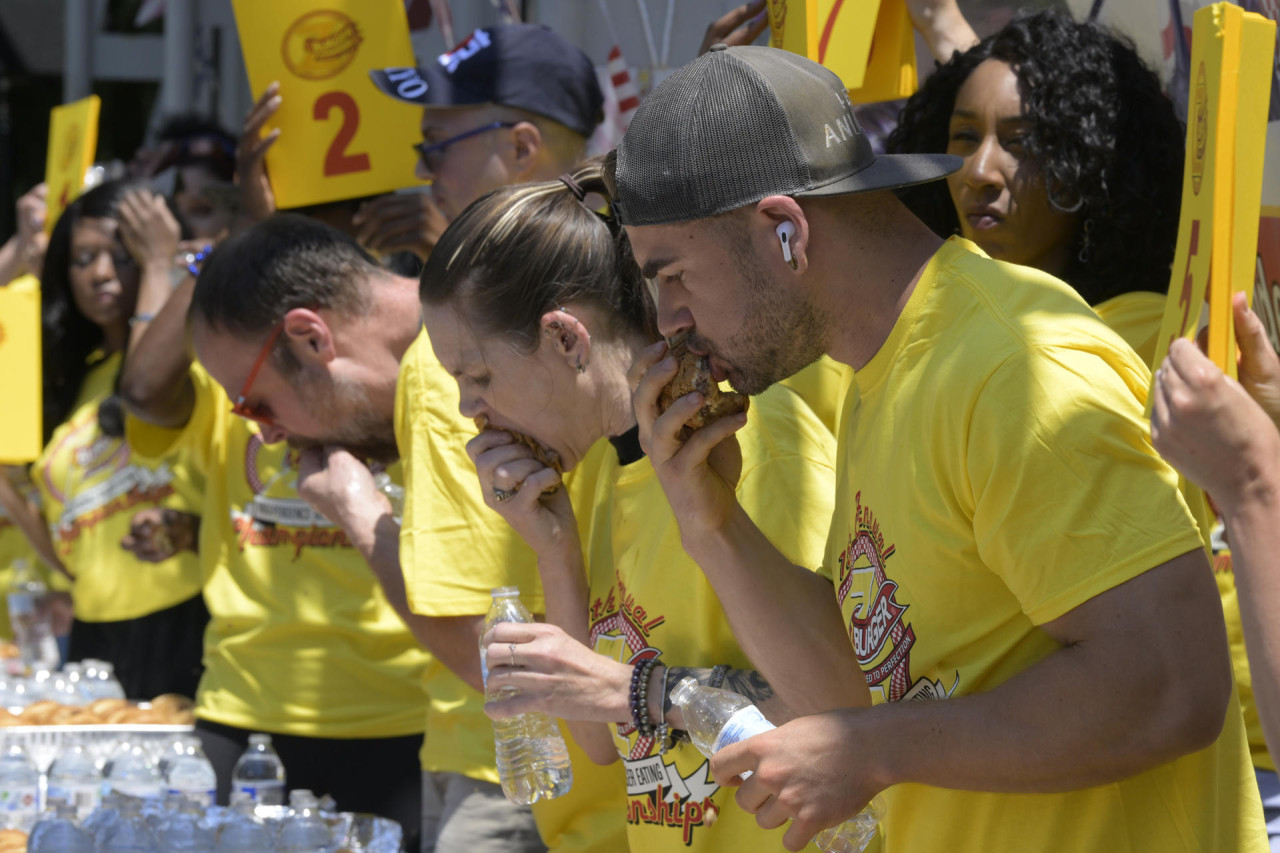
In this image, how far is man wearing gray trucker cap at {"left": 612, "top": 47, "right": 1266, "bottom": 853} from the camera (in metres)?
1.43

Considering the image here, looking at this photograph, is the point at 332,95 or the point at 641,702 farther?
the point at 332,95

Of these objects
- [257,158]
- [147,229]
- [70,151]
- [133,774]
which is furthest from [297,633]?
[70,151]

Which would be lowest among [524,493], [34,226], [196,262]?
[34,226]

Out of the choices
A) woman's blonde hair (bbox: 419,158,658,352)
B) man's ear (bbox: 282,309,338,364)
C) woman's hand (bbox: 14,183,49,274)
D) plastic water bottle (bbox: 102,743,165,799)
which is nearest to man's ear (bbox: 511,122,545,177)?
man's ear (bbox: 282,309,338,364)

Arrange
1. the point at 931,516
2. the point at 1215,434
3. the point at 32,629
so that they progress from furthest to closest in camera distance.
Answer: the point at 32,629 → the point at 931,516 → the point at 1215,434

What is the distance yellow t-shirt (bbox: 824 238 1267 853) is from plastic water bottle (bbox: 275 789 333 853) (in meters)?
1.62

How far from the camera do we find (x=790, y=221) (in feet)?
5.50

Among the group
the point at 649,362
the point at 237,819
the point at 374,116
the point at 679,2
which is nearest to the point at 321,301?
the point at 374,116

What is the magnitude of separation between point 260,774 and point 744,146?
240 cm

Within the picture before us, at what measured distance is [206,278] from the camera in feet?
10.8

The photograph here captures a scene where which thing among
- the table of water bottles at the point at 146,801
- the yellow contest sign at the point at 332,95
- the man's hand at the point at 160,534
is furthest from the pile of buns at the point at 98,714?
the yellow contest sign at the point at 332,95

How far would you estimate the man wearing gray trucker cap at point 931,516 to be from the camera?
4.68ft

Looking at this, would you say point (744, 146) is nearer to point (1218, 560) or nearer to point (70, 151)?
point (1218, 560)

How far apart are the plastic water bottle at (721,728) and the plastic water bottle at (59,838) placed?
154 cm
